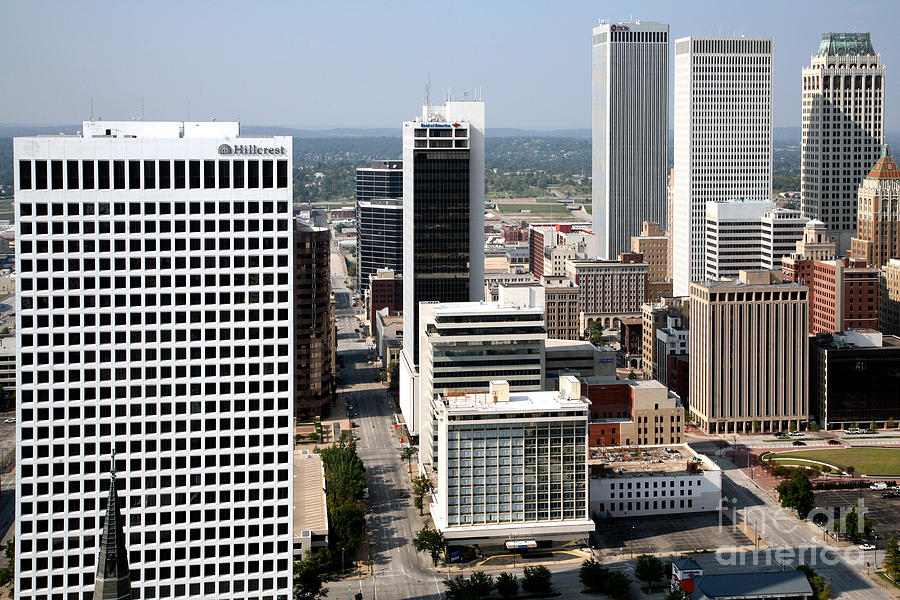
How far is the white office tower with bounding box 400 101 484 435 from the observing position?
153000 mm

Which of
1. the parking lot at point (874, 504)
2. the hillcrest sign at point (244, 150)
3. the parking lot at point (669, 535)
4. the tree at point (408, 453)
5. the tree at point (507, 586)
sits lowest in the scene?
the tree at point (507, 586)

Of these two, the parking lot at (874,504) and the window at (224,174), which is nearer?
the window at (224,174)

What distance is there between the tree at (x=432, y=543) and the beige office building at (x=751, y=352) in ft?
188

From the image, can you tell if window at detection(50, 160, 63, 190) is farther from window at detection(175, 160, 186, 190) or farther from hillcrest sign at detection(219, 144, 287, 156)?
hillcrest sign at detection(219, 144, 287, 156)

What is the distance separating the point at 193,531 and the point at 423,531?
36521mm

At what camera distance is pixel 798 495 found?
127 meters

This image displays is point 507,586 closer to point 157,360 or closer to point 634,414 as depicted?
point 157,360

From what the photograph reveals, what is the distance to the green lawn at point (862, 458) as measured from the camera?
144 metres

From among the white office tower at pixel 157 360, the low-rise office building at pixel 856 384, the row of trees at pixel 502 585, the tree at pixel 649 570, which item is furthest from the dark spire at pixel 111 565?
the low-rise office building at pixel 856 384

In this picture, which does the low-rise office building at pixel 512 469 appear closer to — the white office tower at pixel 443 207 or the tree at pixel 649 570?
the tree at pixel 649 570

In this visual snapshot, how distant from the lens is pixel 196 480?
83500 mm

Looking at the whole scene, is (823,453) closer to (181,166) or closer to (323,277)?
(323,277)

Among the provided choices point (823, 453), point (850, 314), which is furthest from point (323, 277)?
point (850, 314)

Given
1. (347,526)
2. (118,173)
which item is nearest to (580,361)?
(347,526)
